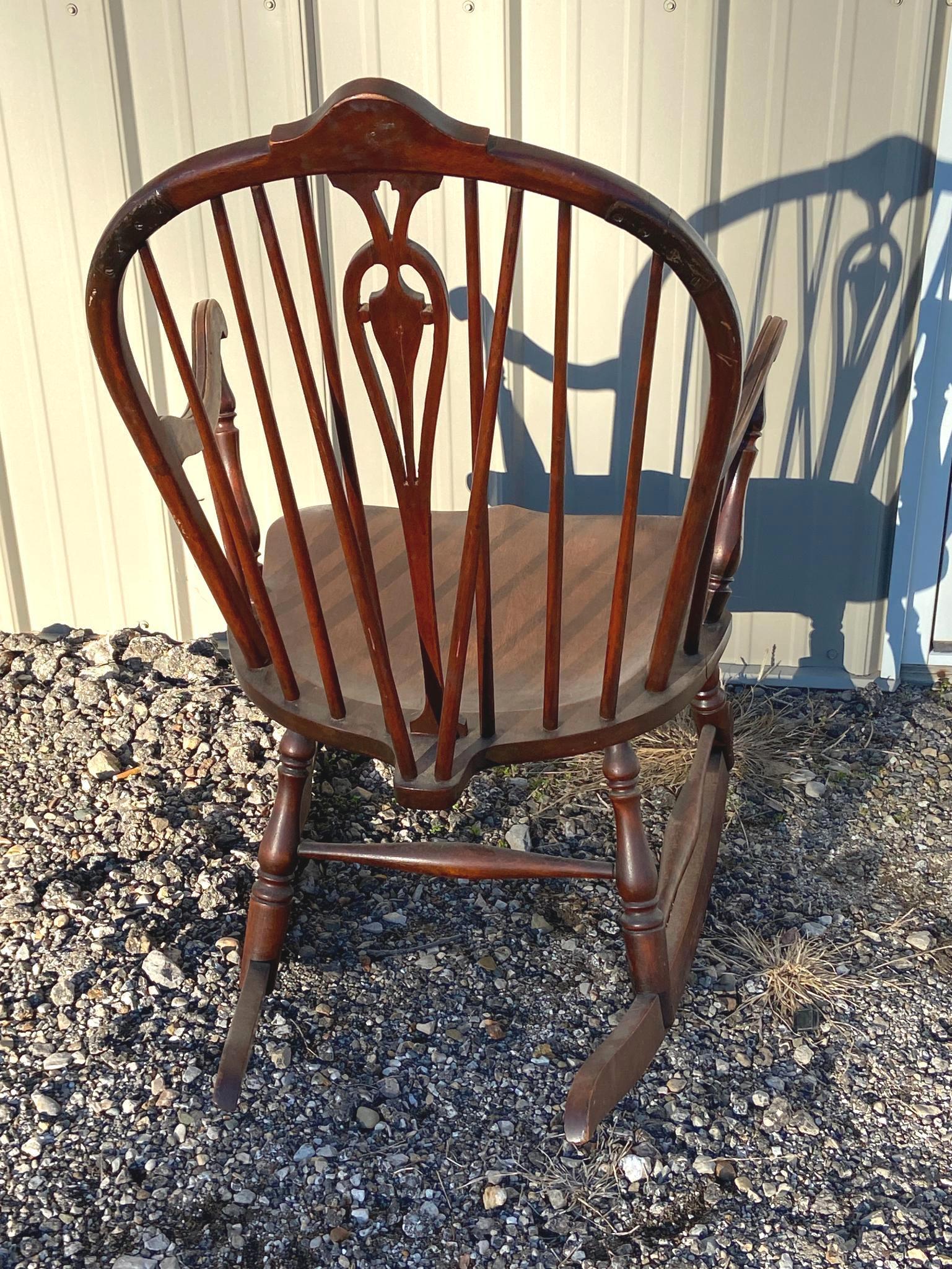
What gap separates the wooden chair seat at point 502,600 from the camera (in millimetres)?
1264

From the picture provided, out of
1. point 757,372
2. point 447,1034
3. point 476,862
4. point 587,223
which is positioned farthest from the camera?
point 587,223

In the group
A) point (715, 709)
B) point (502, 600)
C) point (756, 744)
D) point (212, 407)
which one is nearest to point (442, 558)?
point (502, 600)

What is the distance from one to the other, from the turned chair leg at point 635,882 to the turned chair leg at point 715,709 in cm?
35

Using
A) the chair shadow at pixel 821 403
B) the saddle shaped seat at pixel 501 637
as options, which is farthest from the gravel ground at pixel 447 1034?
the saddle shaped seat at pixel 501 637

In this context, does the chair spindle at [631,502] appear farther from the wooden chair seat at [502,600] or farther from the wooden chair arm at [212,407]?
the wooden chair arm at [212,407]

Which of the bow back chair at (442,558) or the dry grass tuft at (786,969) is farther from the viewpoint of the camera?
the dry grass tuft at (786,969)

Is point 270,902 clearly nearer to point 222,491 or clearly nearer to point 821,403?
point 222,491

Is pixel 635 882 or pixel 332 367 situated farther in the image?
pixel 635 882

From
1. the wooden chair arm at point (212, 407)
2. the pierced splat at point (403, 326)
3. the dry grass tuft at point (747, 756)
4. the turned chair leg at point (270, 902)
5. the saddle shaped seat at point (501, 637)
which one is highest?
the pierced splat at point (403, 326)

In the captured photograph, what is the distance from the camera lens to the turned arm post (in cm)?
134

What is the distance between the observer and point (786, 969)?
1535mm

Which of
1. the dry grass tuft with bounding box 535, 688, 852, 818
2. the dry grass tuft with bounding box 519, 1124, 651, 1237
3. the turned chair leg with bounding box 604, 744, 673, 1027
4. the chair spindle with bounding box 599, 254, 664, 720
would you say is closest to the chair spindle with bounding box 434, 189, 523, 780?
the chair spindle with bounding box 599, 254, 664, 720

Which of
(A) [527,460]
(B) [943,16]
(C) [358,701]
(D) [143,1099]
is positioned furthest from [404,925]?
(B) [943,16]

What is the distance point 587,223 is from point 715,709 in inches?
35.4
